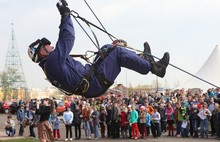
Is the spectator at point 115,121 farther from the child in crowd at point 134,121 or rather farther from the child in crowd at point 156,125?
the child in crowd at point 156,125

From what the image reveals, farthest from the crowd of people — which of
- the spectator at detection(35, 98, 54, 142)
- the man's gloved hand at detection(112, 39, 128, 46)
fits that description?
the man's gloved hand at detection(112, 39, 128, 46)

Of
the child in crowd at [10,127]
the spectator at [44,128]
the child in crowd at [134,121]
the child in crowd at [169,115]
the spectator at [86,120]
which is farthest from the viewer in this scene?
the child in crowd at [10,127]

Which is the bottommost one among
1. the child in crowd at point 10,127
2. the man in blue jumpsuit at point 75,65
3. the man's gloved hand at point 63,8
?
the child in crowd at point 10,127

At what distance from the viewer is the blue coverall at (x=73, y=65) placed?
5.91m

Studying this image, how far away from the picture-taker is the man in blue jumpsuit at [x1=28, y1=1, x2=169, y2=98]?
19.5 feet

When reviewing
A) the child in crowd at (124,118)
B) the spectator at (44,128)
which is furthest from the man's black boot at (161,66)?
the child in crowd at (124,118)

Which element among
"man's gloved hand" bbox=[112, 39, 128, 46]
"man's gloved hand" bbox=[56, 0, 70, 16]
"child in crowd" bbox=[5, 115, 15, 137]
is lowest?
"child in crowd" bbox=[5, 115, 15, 137]

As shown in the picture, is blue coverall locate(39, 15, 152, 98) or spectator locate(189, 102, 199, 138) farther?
spectator locate(189, 102, 199, 138)

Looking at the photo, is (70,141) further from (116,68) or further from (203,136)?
(116,68)

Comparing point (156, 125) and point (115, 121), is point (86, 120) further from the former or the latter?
point (156, 125)

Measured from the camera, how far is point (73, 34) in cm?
602

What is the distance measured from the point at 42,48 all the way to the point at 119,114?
11.5 m

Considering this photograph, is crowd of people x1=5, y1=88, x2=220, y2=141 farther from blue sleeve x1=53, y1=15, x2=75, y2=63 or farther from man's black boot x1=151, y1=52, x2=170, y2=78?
blue sleeve x1=53, y1=15, x2=75, y2=63

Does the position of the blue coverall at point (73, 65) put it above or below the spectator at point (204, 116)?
above
